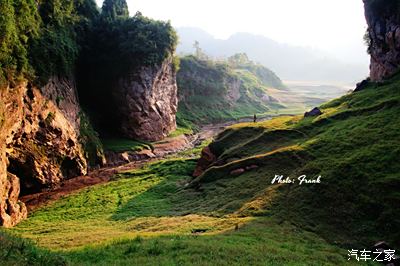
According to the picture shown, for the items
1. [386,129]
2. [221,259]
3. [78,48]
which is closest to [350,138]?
[386,129]

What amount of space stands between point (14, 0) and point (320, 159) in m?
45.7

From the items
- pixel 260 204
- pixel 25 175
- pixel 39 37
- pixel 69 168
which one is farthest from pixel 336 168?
pixel 39 37

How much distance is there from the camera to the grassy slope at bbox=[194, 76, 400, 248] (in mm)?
31078

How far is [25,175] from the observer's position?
5562 centimetres

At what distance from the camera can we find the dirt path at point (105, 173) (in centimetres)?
5503

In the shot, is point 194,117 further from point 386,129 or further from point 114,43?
point 386,129

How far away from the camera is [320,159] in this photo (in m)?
41.2

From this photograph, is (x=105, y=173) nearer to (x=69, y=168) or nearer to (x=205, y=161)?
(x=69, y=168)

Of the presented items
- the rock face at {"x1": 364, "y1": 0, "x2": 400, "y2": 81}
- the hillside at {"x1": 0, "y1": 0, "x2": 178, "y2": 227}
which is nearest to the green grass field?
the hillside at {"x1": 0, "y1": 0, "x2": 178, "y2": 227}

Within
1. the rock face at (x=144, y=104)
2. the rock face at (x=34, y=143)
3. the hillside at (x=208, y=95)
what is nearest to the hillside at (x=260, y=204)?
the rock face at (x=34, y=143)

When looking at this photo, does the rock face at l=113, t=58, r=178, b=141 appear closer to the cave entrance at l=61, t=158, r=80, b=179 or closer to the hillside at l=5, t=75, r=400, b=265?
the cave entrance at l=61, t=158, r=80, b=179

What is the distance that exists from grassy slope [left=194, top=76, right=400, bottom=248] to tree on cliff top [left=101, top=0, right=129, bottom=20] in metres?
55.5

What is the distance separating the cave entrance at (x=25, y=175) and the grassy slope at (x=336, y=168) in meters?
25.3

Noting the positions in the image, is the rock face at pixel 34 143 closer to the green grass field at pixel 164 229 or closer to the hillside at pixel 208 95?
the green grass field at pixel 164 229
